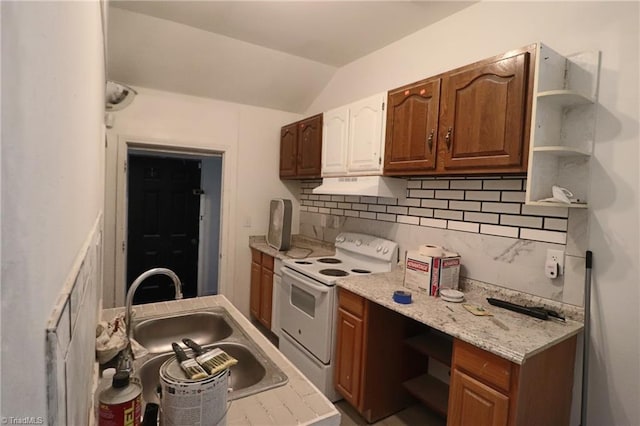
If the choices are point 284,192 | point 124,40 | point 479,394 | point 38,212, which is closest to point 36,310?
point 38,212

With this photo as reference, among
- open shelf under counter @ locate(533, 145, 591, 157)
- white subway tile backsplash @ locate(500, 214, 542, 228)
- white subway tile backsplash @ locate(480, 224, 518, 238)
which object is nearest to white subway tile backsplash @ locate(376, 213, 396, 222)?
white subway tile backsplash @ locate(480, 224, 518, 238)

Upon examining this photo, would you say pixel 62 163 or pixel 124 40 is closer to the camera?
pixel 62 163

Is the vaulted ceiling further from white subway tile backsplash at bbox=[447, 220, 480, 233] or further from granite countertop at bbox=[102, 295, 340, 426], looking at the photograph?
granite countertop at bbox=[102, 295, 340, 426]

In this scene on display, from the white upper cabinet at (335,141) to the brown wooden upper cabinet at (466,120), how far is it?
1.64 ft

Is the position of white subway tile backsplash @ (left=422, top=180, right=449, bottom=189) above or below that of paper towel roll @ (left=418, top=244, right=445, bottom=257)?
above

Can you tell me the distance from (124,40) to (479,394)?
335 centimetres

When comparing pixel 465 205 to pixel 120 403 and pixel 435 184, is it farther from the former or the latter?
pixel 120 403

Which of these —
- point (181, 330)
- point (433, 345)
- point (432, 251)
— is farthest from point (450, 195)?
point (181, 330)

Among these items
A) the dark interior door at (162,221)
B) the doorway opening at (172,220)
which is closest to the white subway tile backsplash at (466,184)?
the doorway opening at (172,220)

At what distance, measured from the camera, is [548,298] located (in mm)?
1770

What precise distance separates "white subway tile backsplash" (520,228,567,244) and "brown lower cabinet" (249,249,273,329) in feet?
7.31

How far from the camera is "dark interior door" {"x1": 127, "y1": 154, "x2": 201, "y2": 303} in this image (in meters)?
3.99

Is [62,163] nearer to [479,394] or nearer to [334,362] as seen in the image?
[479,394]

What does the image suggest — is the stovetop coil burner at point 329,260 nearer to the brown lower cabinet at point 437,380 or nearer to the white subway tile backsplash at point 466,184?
the brown lower cabinet at point 437,380
